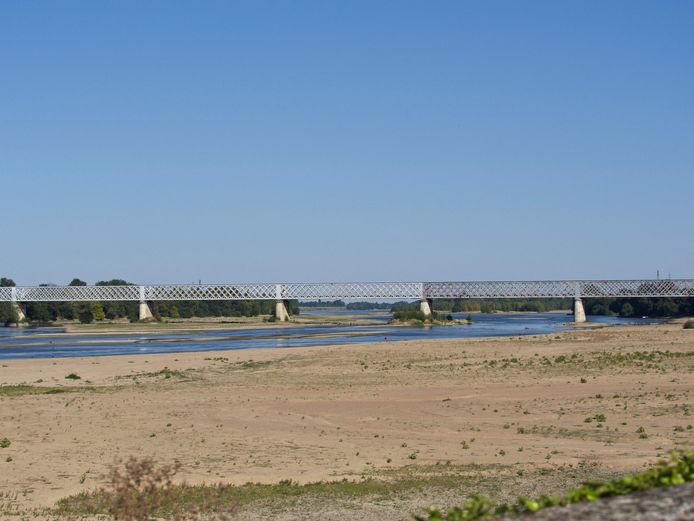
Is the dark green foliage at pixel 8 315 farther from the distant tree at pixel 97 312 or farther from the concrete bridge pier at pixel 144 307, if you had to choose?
the concrete bridge pier at pixel 144 307

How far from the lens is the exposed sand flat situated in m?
24.1

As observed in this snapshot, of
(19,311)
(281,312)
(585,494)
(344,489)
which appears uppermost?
(19,311)

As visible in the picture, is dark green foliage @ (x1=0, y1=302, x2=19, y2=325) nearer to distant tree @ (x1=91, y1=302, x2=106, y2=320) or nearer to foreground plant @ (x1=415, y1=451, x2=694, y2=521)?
distant tree @ (x1=91, y1=302, x2=106, y2=320)

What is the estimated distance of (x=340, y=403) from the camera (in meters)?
36.6

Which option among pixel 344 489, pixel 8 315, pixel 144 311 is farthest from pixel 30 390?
pixel 144 311

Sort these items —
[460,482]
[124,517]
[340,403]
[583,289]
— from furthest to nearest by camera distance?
[583,289]
[340,403]
[460,482]
[124,517]

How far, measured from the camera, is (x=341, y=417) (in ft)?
107

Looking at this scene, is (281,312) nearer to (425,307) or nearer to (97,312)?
(425,307)

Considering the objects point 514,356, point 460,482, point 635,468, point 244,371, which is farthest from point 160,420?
point 514,356

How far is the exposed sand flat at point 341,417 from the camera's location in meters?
24.1

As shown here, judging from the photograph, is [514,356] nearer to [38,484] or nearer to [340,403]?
[340,403]

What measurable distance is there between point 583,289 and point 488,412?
152485 millimetres

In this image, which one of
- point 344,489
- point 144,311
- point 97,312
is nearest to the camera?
point 344,489

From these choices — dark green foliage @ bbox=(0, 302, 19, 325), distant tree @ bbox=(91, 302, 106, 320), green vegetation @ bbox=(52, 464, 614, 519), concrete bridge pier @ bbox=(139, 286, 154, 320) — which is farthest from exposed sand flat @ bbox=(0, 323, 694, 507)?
distant tree @ bbox=(91, 302, 106, 320)
